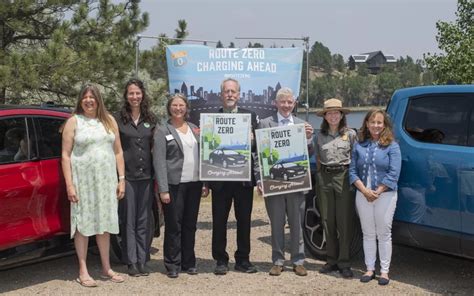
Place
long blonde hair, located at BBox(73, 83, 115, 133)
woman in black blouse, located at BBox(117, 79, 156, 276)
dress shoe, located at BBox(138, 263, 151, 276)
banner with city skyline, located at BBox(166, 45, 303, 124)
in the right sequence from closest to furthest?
long blonde hair, located at BBox(73, 83, 115, 133), woman in black blouse, located at BBox(117, 79, 156, 276), dress shoe, located at BBox(138, 263, 151, 276), banner with city skyline, located at BBox(166, 45, 303, 124)

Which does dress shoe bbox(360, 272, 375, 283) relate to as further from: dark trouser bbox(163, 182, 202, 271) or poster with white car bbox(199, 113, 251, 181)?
dark trouser bbox(163, 182, 202, 271)

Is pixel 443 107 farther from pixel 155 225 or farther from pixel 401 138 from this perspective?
pixel 155 225

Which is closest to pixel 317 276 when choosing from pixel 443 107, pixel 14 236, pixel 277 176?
pixel 277 176

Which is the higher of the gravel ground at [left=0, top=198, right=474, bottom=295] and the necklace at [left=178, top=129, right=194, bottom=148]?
the necklace at [left=178, top=129, right=194, bottom=148]

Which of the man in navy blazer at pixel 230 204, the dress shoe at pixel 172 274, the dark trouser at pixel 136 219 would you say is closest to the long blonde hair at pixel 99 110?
the dark trouser at pixel 136 219

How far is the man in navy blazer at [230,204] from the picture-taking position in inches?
208

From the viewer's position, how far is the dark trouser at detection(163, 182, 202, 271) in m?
5.28

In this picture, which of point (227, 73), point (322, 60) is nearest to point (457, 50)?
point (227, 73)

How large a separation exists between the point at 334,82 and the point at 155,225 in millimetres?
112630

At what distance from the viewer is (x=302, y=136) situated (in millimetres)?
5230

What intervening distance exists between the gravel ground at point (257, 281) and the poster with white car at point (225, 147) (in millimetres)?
977

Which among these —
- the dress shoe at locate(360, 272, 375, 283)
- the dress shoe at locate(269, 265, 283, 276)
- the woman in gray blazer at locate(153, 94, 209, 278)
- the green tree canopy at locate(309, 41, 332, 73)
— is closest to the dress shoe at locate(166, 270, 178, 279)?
the woman in gray blazer at locate(153, 94, 209, 278)

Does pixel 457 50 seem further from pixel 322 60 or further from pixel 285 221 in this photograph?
pixel 322 60

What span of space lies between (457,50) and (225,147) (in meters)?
19.2
